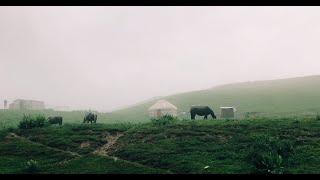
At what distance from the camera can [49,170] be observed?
1977cm

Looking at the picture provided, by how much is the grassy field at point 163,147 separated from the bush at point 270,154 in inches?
3.1

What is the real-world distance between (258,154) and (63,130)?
48.2 feet

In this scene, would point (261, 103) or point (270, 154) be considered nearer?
point (270, 154)

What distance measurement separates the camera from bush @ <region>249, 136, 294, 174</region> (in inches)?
712

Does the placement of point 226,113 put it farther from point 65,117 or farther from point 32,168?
point 32,168

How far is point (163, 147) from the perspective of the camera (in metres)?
23.1

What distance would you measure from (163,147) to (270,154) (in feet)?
21.2

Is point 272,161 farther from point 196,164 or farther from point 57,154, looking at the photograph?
point 57,154

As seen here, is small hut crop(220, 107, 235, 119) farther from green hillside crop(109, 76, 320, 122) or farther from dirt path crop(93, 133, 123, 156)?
dirt path crop(93, 133, 123, 156)

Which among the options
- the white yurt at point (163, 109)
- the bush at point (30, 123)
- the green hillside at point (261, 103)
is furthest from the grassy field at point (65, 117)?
the bush at point (30, 123)

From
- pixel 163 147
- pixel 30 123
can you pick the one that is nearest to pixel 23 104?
pixel 30 123

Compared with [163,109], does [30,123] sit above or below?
below

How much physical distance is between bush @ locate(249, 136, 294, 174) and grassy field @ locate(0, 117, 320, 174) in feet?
0.26

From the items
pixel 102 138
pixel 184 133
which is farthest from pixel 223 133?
pixel 102 138
